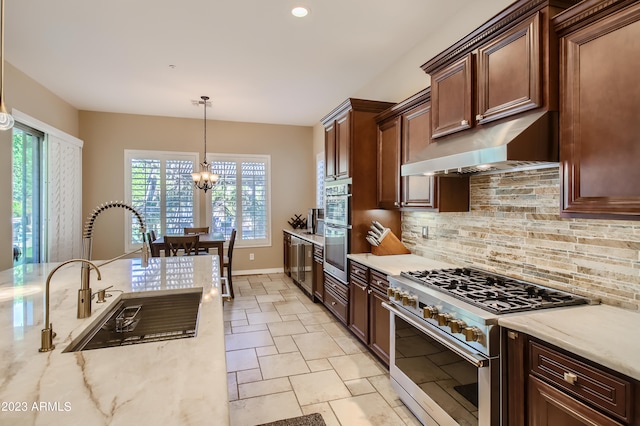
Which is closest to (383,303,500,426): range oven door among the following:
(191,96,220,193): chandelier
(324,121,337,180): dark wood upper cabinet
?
(324,121,337,180): dark wood upper cabinet

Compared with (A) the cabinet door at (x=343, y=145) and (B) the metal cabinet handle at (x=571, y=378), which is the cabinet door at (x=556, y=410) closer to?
(B) the metal cabinet handle at (x=571, y=378)

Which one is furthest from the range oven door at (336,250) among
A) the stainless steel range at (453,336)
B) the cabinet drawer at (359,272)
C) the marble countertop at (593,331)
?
the marble countertop at (593,331)

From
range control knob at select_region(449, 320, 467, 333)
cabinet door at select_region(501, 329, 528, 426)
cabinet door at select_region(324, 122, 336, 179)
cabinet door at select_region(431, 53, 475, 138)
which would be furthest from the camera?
cabinet door at select_region(324, 122, 336, 179)

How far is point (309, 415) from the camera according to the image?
232 cm

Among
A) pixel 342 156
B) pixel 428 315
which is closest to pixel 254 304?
pixel 342 156

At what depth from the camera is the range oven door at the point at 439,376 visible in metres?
1.67

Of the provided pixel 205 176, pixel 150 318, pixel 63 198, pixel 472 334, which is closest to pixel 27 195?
pixel 63 198

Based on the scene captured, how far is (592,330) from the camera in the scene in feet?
4.69

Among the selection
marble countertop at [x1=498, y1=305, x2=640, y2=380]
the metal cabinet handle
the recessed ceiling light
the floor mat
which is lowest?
the floor mat

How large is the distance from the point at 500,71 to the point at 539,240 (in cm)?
103

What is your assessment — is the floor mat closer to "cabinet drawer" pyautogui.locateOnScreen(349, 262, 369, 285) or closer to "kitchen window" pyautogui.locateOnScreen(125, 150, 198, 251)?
"cabinet drawer" pyautogui.locateOnScreen(349, 262, 369, 285)

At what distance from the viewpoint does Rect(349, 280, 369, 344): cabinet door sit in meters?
3.17

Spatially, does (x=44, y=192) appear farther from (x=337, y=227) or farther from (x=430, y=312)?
(x=430, y=312)

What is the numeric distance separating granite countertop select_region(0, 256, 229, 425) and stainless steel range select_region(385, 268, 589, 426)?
3.94ft
